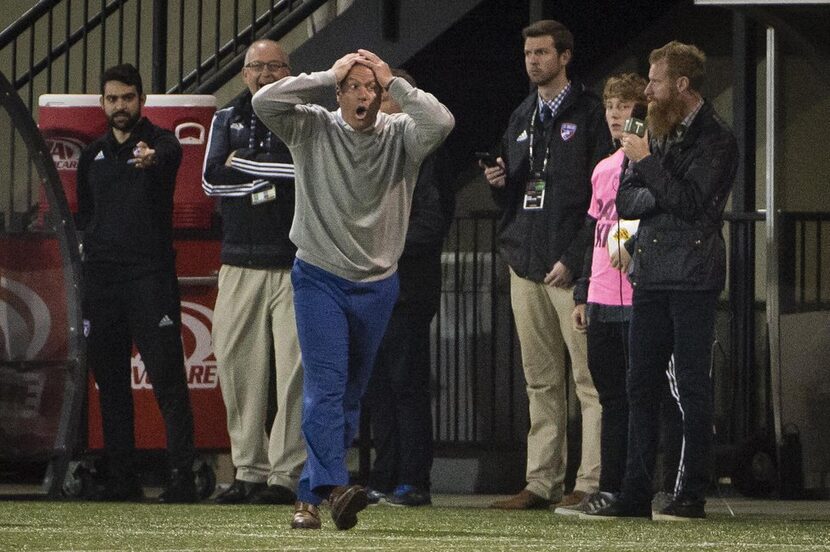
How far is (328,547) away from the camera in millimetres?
6930

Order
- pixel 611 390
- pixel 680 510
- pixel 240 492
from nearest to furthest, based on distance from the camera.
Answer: pixel 680 510, pixel 611 390, pixel 240 492

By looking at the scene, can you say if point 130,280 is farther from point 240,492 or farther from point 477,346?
point 477,346

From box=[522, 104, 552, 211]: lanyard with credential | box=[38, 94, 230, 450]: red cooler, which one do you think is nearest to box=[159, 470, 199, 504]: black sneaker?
box=[38, 94, 230, 450]: red cooler

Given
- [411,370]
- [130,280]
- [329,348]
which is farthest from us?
[130,280]

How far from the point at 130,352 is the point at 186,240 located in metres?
0.75

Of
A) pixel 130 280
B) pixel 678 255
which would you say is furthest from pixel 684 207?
pixel 130 280

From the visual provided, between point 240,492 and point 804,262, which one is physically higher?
point 804,262

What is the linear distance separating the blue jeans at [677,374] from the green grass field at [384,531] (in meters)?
0.24

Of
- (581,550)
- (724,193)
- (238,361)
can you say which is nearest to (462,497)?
(238,361)

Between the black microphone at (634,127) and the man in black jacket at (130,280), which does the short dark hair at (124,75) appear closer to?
the man in black jacket at (130,280)

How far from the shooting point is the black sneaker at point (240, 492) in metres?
9.78

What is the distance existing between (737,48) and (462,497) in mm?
2851

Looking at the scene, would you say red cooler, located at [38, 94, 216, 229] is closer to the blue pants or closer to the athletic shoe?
the athletic shoe

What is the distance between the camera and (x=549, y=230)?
953 centimetres
